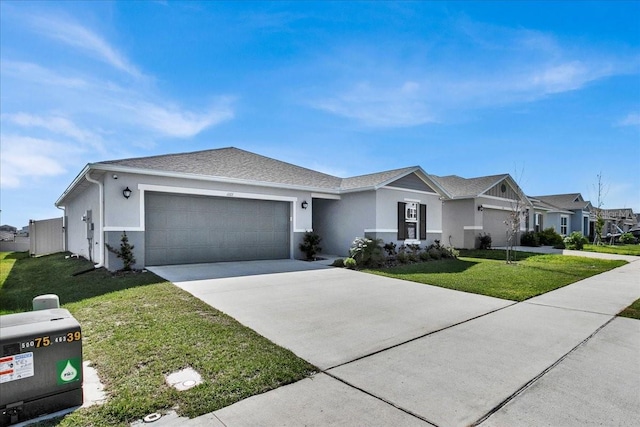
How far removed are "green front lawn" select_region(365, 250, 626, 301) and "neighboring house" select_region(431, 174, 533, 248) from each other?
525 cm

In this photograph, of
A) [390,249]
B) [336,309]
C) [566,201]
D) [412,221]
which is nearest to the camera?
[336,309]

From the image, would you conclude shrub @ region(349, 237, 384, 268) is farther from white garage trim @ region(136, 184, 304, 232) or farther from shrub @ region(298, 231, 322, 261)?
white garage trim @ region(136, 184, 304, 232)

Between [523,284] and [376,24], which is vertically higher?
[376,24]

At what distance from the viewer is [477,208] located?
18922 mm

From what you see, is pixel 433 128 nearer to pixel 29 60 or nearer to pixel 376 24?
pixel 376 24

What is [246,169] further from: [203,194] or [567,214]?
[567,214]

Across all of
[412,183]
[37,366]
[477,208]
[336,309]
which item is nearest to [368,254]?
[412,183]

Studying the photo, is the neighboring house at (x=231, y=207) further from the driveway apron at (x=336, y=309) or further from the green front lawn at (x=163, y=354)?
the green front lawn at (x=163, y=354)

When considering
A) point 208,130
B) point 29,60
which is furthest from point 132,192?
point 208,130

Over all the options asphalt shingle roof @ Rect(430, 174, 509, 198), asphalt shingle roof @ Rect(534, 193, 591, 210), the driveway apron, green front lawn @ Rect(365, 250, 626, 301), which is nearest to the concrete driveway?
the driveway apron

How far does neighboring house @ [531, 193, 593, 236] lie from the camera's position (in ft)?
97.7

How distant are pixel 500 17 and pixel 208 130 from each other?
454 inches

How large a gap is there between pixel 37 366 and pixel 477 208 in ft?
65.6

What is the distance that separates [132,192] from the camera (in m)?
9.98
